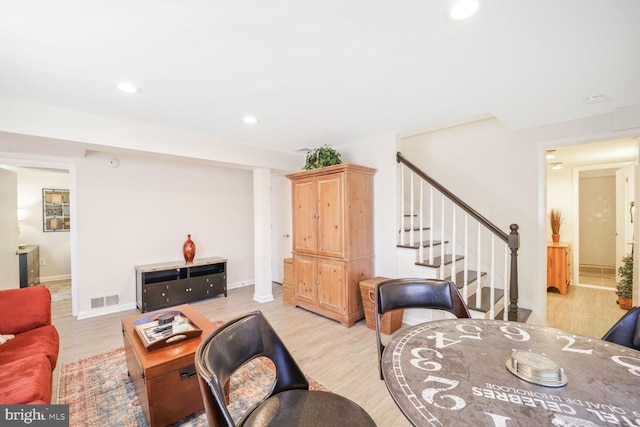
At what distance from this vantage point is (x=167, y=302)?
4.01 metres

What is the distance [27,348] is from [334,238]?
278 cm

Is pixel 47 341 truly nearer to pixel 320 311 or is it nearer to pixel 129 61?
pixel 129 61

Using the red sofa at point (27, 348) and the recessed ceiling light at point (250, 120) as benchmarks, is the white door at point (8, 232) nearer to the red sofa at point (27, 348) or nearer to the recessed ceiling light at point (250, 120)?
the red sofa at point (27, 348)

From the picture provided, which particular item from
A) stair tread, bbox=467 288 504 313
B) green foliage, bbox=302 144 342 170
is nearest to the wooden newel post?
stair tread, bbox=467 288 504 313

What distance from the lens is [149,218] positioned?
14.0 feet

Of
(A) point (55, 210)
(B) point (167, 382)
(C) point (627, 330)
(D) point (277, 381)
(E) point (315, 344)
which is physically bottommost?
(E) point (315, 344)

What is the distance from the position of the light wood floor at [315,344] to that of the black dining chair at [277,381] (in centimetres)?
82

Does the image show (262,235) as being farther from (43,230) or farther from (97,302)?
(43,230)

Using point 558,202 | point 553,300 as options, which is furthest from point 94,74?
point 558,202

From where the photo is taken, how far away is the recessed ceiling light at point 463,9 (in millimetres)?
1335

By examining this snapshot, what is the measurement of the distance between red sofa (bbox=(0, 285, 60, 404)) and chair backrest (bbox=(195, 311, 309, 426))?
1167mm

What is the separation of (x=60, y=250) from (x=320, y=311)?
5916 mm

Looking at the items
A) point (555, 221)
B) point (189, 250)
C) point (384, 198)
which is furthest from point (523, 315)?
point (189, 250)

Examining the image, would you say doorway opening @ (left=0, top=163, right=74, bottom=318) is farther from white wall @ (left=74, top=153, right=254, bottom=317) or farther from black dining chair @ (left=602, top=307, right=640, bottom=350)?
black dining chair @ (left=602, top=307, right=640, bottom=350)
